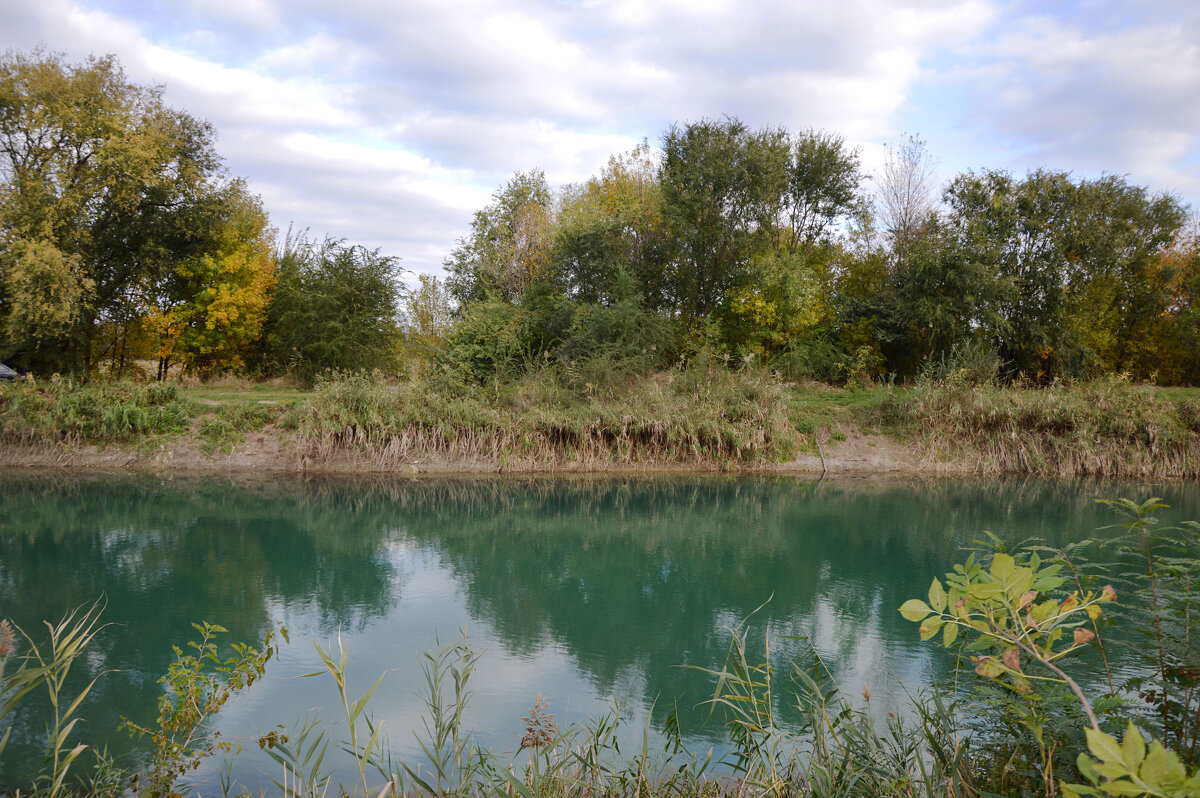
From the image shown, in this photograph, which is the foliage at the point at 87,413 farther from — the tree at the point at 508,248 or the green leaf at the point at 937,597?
the green leaf at the point at 937,597

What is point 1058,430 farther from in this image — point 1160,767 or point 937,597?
point 1160,767

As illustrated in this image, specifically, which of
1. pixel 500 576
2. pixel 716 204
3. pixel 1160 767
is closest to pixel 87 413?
pixel 500 576

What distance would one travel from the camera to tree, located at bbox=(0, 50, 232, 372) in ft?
67.8

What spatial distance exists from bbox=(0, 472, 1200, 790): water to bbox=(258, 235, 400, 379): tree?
9.93m

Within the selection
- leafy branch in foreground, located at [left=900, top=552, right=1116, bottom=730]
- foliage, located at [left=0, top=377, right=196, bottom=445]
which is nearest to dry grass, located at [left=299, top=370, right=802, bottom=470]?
foliage, located at [left=0, top=377, right=196, bottom=445]

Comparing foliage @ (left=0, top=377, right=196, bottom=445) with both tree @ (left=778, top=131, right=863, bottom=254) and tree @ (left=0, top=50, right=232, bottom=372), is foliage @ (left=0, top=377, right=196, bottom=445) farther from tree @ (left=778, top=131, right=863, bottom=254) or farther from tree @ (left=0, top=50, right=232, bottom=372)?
tree @ (left=778, top=131, right=863, bottom=254)

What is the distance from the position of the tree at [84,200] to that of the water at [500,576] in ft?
27.5

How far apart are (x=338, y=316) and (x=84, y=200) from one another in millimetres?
7912

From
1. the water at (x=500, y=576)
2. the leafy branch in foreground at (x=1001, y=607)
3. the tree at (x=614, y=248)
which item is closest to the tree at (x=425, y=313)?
the tree at (x=614, y=248)

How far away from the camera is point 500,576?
941 centimetres

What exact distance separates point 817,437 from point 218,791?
16.6 m

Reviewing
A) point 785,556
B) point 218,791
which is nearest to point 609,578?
point 785,556

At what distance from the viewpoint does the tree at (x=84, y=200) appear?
20656 mm

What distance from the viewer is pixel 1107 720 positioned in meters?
2.66
